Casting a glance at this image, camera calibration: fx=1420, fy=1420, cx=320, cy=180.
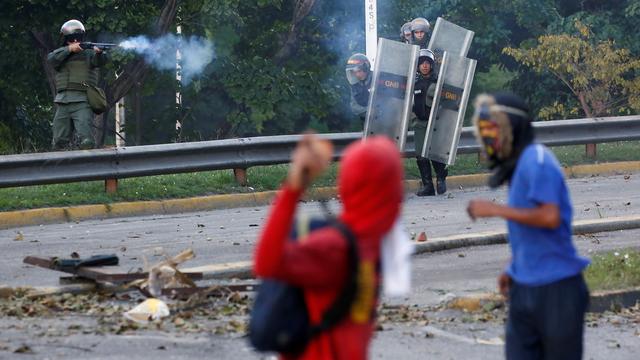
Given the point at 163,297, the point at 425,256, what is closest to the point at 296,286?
the point at 163,297

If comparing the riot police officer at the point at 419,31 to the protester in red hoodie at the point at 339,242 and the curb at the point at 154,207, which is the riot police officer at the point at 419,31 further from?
the protester in red hoodie at the point at 339,242

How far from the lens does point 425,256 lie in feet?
39.1

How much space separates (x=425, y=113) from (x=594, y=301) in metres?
7.79

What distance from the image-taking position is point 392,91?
56.3ft

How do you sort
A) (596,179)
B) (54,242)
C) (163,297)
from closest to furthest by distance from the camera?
1. (163,297)
2. (54,242)
3. (596,179)

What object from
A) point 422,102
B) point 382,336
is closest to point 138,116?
point 422,102

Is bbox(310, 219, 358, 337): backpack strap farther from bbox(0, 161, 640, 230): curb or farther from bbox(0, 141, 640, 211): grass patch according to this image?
bbox(0, 141, 640, 211): grass patch

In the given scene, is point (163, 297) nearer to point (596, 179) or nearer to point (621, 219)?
point (621, 219)

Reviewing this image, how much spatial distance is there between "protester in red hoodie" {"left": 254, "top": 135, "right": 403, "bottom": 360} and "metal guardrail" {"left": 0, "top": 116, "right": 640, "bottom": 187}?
36.4 feet

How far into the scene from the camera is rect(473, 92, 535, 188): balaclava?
5914 mm

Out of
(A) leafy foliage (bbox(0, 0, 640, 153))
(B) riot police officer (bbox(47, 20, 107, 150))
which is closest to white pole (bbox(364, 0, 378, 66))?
(A) leafy foliage (bbox(0, 0, 640, 153))

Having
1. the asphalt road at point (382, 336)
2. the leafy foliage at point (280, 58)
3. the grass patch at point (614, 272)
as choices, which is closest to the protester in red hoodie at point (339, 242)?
the asphalt road at point (382, 336)

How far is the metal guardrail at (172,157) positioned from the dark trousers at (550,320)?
10270mm

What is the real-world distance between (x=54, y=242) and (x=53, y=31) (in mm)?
10795
